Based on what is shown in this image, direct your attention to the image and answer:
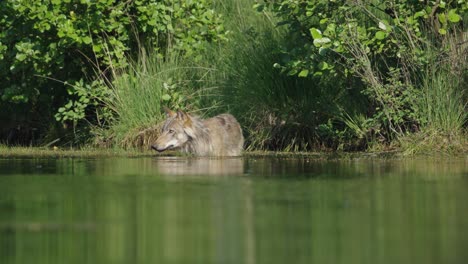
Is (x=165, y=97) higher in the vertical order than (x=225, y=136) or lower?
higher

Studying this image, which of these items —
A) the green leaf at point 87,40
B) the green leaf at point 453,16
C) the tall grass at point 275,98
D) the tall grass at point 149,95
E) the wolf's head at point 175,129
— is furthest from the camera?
the tall grass at point 149,95

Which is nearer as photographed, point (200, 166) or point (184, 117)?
point (200, 166)

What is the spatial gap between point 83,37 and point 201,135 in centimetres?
263

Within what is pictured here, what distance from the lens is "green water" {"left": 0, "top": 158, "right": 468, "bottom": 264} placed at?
705 centimetres

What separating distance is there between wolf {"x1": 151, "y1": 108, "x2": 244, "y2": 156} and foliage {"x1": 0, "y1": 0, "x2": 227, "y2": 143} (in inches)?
77.5

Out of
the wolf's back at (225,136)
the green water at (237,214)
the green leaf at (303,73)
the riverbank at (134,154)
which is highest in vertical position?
the green leaf at (303,73)

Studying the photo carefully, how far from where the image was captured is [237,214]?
28.6ft

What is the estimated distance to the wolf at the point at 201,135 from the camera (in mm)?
15719

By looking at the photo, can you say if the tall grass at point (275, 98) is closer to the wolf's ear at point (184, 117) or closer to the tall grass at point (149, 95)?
the tall grass at point (149, 95)

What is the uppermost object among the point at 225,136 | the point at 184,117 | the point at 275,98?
the point at 275,98

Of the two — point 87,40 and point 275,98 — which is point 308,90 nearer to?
point 275,98

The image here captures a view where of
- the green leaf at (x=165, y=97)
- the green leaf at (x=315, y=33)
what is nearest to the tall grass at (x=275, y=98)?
the green leaf at (x=165, y=97)

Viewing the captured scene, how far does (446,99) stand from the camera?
14.9m

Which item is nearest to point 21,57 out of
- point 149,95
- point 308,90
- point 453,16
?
point 149,95
